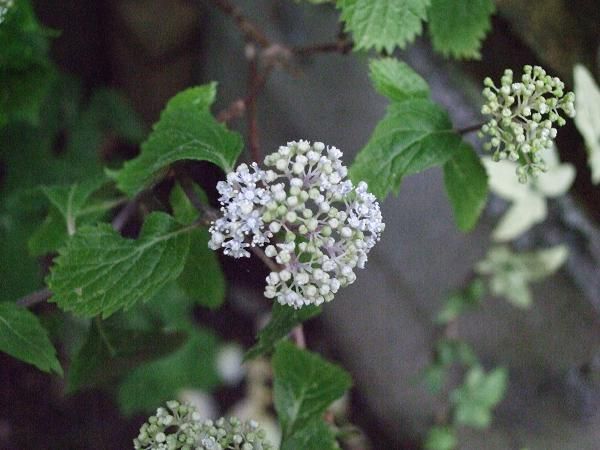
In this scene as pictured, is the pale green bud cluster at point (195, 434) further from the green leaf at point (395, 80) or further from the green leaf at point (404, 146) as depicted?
the green leaf at point (395, 80)

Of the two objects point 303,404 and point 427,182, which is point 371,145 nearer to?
point 303,404

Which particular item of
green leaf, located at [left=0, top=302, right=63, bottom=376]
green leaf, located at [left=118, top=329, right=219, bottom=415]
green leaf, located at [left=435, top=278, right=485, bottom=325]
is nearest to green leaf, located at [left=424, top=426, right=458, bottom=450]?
green leaf, located at [left=435, top=278, right=485, bottom=325]

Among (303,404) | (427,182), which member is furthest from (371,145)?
(427,182)

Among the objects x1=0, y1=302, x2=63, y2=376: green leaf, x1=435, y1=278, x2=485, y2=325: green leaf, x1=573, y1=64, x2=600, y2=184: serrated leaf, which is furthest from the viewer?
x1=435, y1=278, x2=485, y2=325: green leaf

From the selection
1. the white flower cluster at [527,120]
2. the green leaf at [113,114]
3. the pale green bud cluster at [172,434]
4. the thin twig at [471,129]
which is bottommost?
the green leaf at [113,114]

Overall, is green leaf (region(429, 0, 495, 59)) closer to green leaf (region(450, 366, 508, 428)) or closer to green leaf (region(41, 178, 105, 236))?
green leaf (region(41, 178, 105, 236))

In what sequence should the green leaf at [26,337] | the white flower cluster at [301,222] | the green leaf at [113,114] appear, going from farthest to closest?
the green leaf at [113,114] → the green leaf at [26,337] → the white flower cluster at [301,222]

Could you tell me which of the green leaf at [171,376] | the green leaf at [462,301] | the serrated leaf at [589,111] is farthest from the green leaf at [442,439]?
the serrated leaf at [589,111]
